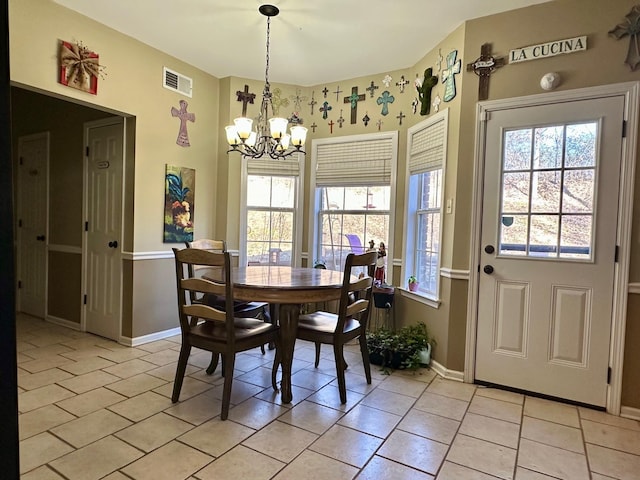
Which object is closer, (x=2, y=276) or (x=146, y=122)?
(x=2, y=276)

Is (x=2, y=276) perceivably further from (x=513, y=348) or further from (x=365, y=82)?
(x=365, y=82)

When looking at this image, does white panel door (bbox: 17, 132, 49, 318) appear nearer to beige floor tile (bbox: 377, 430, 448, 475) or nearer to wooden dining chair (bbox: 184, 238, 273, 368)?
wooden dining chair (bbox: 184, 238, 273, 368)

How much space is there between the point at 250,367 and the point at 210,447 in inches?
43.8

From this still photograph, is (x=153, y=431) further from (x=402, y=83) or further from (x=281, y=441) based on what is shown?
(x=402, y=83)

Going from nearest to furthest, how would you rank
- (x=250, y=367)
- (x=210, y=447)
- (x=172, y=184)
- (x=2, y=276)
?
Result: (x=2, y=276) → (x=210, y=447) → (x=250, y=367) → (x=172, y=184)

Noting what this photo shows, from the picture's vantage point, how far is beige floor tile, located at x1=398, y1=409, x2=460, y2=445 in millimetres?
2100

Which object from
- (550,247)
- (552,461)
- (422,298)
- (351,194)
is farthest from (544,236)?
(351,194)

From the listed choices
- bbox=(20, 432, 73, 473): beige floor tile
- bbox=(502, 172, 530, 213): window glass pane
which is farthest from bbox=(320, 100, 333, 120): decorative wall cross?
bbox=(20, 432, 73, 473): beige floor tile

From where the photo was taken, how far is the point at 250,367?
3.03 meters

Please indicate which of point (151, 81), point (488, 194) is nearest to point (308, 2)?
point (151, 81)

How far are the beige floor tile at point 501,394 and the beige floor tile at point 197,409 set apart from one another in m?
1.83

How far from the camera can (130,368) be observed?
2934 millimetres

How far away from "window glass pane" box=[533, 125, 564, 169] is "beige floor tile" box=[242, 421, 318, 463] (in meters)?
2.36

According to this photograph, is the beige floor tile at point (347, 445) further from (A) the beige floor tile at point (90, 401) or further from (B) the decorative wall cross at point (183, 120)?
(B) the decorative wall cross at point (183, 120)
